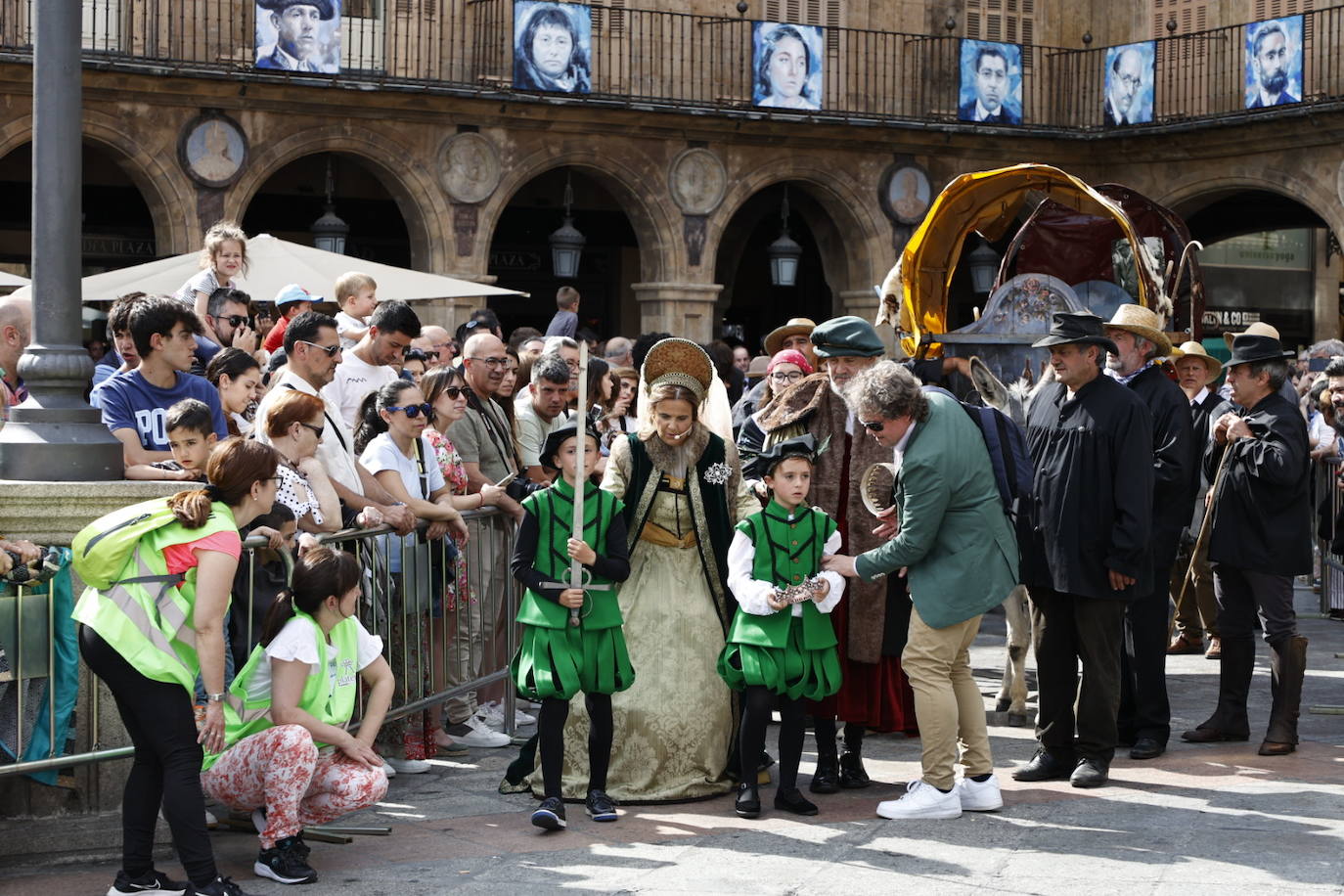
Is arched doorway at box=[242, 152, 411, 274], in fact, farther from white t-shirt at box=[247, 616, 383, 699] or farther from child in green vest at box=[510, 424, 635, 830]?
white t-shirt at box=[247, 616, 383, 699]

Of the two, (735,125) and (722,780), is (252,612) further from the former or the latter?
(735,125)

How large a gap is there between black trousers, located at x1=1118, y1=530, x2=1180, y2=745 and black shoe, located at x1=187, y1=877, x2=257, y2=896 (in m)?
4.08

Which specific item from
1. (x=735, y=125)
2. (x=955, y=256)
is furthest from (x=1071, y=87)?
(x=955, y=256)

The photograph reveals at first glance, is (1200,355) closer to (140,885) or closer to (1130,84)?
(140,885)

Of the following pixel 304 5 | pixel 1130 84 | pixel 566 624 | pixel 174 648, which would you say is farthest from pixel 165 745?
pixel 1130 84

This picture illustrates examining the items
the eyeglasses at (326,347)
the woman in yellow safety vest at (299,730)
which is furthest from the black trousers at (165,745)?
the eyeglasses at (326,347)

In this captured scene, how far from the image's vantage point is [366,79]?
65.4 ft

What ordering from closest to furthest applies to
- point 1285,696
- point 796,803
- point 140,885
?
point 140,885 → point 796,803 → point 1285,696

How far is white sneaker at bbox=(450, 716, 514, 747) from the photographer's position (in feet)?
26.9

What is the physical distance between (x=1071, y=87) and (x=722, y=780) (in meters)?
18.5

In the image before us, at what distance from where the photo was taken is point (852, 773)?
7.30 meters

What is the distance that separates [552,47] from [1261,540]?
1400 cm

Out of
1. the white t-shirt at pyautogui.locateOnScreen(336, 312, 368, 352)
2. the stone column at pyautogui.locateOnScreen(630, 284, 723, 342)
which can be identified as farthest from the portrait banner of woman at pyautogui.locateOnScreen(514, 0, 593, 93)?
the white t-shirt at pyautogui.locateOnScreen(336, 312, 368, 352)

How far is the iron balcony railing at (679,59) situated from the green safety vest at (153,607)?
1425 centimetres
